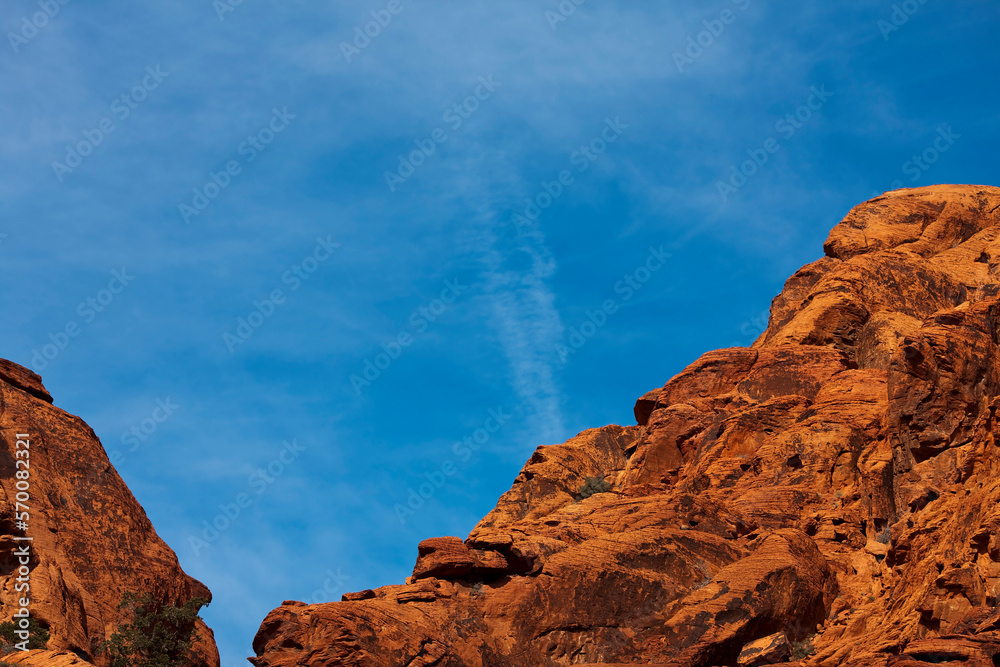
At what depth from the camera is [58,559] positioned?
33.4m

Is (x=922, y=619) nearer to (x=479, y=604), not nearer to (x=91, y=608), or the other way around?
(x=479, y=604)

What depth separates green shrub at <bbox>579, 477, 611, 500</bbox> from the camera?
53.0m

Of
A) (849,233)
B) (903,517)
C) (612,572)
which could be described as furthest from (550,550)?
(849,233)

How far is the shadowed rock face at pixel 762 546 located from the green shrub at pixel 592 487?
3.73 ft

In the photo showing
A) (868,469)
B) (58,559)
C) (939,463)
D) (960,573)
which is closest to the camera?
(960,573)

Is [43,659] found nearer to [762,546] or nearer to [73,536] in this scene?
[73,536]

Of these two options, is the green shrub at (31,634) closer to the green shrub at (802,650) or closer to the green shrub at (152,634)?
the green shrub at (152,634)

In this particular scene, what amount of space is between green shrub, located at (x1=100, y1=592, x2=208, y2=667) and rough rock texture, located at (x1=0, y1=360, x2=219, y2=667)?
Answer: 46 cm

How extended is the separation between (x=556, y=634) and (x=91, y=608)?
48.8ft

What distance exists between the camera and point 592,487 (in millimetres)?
53375

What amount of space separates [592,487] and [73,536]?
26279mm

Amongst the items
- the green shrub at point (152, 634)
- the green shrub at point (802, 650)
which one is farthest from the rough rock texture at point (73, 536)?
the green shrub at point (802, 650)

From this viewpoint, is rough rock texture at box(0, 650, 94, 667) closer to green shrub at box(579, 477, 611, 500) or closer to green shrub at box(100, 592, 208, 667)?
green shrub at box(100, 592, 208, 667)

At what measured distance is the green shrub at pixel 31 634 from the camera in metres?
28.7
